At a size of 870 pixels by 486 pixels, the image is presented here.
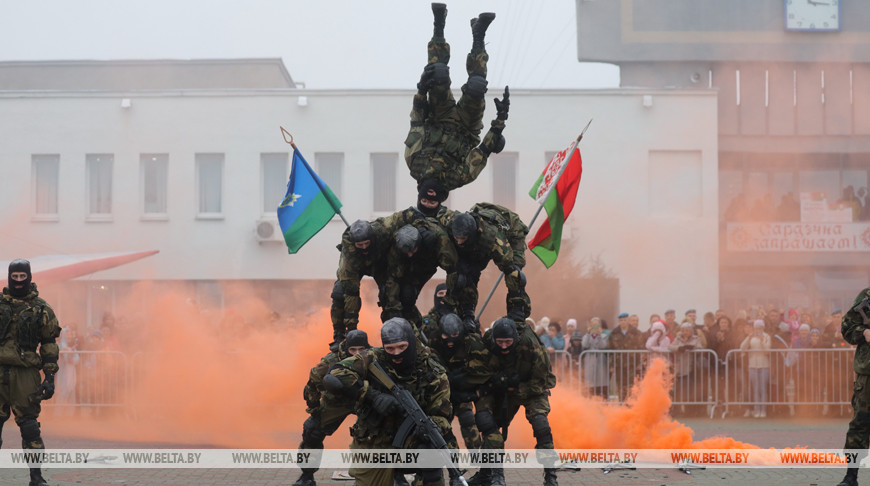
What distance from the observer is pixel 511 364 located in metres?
9.23

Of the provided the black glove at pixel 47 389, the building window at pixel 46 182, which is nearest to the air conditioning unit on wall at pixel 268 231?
the building window at pixel 46 182

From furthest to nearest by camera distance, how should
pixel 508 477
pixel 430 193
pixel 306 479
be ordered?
pixel 508 477 < pixel 306 479 < pixel 430 193

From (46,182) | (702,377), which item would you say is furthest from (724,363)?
(46,182)

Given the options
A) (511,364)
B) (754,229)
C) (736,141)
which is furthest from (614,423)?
(736,141)

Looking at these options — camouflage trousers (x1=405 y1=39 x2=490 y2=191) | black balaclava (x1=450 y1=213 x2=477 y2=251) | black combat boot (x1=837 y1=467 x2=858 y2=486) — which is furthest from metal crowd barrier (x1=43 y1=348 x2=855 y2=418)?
black balaclava (x1=450 y1=213 x2=477 y2=251)

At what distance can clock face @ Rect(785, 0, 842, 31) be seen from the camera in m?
28.9

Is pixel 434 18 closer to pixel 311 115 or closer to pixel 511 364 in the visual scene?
pixel 511 364

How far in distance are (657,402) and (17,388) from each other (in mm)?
6510

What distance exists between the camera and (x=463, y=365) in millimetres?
9180

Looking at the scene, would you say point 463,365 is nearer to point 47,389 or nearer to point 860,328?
point 860,328

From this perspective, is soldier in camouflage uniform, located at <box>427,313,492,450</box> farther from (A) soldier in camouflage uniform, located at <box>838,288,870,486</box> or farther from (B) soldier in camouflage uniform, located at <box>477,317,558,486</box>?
(A) soldier in camouflage uniform, located at <box>838,288,870,486</box>

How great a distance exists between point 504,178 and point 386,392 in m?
20.7

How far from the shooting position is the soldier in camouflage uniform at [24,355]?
9.41m

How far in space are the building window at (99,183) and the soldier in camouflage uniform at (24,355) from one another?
1810cm
